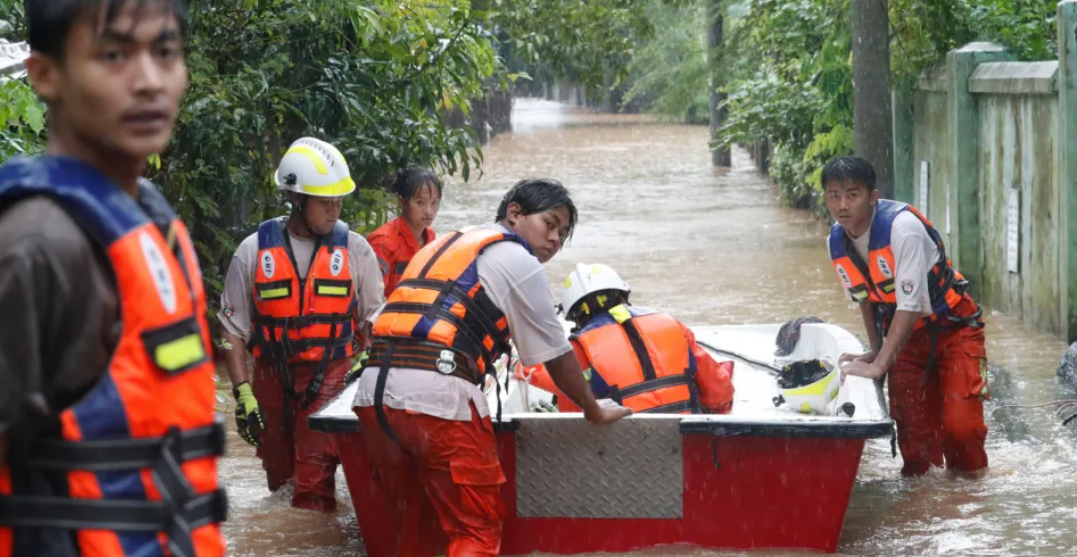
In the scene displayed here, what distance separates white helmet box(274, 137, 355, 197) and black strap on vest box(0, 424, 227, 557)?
14.5 ft

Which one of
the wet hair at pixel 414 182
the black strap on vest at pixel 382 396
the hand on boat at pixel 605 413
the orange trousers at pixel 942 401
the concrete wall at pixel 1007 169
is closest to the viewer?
the black strap on vest at pixel 382 396

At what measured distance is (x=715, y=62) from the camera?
2989 cm

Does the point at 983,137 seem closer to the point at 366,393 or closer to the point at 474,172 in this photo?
the point at 366,393

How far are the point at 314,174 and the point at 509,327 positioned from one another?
1880 millimetres

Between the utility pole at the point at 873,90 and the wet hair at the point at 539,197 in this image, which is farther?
the utility pole at the point at 873,90

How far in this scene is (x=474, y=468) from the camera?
206 inches

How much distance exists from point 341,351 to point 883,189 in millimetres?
6870

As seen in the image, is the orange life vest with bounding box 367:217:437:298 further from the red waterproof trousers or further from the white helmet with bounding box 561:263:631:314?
the white helmet with bounding box 561:263:631:314

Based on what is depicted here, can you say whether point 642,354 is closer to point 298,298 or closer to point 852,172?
point 852,172

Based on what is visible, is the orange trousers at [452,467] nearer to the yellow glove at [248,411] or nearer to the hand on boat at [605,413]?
the hand on boat at [605,413]

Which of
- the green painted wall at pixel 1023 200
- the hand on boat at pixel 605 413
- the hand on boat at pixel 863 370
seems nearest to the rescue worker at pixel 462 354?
the hand on boat at pixel 605 413

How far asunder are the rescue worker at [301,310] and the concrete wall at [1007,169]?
A: 612cm

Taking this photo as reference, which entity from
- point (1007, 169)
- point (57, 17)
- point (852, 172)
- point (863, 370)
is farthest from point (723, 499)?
point (1007, 169)

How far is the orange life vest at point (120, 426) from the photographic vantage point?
223 centimetres
